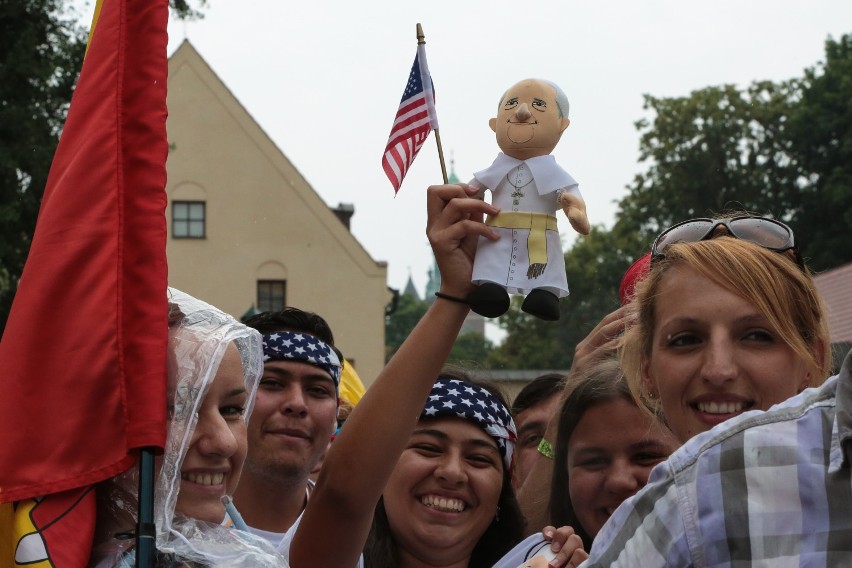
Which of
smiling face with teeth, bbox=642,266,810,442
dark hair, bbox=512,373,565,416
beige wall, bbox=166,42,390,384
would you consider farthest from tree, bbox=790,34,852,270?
smiling face with teeth, bbox=642,266,810,442

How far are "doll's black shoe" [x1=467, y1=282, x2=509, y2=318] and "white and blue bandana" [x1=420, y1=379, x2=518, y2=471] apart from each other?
89 centimetres

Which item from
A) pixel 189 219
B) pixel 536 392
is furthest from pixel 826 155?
pixel 536 392

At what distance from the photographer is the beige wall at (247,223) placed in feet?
117

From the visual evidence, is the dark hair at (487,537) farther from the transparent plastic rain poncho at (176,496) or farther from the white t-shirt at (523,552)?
the transparent plastic rain poncho at (176,496)

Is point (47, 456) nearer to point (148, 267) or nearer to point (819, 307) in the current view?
point (148, 267)

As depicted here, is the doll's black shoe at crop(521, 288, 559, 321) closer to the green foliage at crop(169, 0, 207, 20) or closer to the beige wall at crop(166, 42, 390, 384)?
the green foliage at crop(169, 0, 207, 20)

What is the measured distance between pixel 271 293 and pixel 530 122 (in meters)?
33.0

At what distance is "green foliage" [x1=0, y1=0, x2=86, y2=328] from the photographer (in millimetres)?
17609

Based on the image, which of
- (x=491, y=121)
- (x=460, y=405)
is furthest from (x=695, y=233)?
(x=460, y=405)

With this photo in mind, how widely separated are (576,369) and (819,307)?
1.31 m

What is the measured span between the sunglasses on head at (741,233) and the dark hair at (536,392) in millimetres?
2501

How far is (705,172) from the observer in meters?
41.8

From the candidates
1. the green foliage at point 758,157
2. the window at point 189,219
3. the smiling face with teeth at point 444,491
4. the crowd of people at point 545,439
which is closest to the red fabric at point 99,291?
the crowd of people at point 545,439

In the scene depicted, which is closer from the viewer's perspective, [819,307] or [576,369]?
[819,307]
